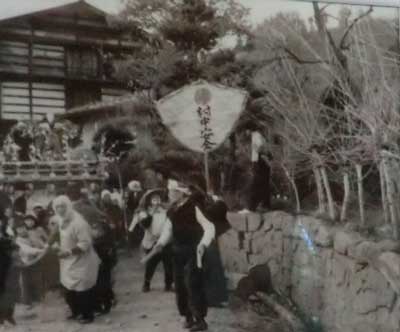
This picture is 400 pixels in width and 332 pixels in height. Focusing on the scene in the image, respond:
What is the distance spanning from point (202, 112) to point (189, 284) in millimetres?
676

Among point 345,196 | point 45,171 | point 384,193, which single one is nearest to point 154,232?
point 45,171

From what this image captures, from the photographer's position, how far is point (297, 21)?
2.38 metres

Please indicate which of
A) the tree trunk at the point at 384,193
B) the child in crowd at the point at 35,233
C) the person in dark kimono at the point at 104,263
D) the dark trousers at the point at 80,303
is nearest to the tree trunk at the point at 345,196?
the tree trunk at the point at 384,193

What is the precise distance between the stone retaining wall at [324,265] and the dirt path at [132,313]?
0.25m

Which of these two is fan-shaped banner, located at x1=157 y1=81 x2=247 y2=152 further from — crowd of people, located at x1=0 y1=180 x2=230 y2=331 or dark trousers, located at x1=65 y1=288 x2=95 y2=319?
dark trousers, located at x1=65 y1=288 x2=95 y2=319

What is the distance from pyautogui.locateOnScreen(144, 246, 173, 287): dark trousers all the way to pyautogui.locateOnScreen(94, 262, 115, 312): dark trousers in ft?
0.45

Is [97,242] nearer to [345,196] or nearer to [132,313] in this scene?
[132,313]

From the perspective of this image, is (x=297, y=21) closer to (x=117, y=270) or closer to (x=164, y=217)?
(x=164, y=217)

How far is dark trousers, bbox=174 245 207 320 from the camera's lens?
2.08m

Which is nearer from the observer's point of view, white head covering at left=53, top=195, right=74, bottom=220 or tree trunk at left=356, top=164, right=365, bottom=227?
white head covering at left=53, top=195, right=74, bottom=220

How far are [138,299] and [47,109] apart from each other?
0.79m

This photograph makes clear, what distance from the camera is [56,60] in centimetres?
214

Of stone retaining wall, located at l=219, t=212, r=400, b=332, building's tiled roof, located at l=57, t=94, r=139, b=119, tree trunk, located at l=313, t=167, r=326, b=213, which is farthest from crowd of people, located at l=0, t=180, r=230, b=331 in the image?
tree trunk, located at l=313, t=167, r=326, b=213

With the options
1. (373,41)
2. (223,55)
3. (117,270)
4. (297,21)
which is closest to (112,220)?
(117,270)
